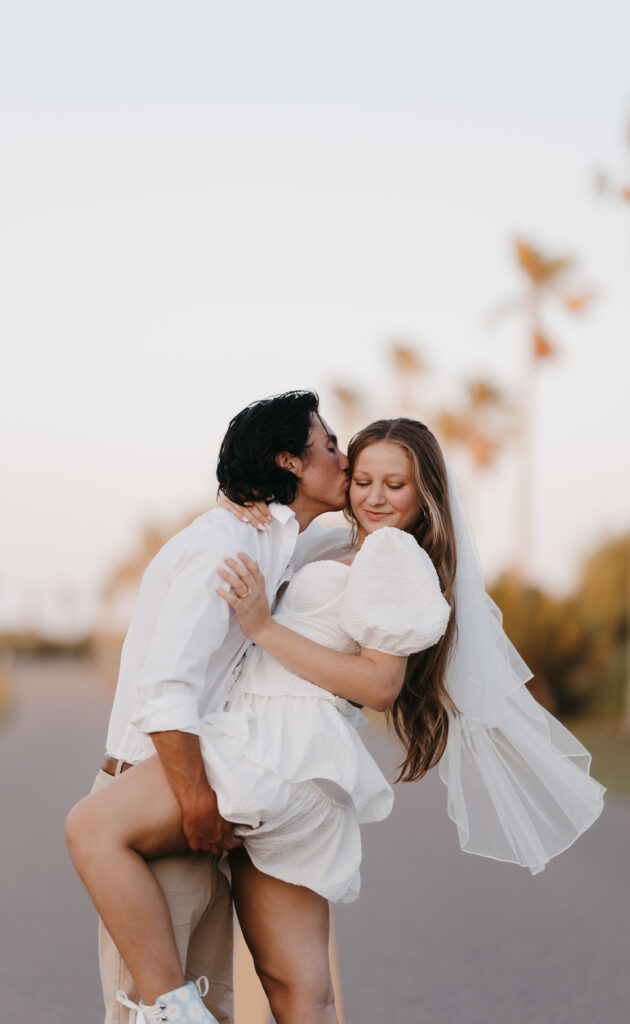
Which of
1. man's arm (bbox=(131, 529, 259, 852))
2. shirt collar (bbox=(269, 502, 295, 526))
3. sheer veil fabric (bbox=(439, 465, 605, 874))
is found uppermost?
shirt collar (bbox=(269, 502, 295, 526))

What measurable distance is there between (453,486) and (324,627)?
31.4 inches

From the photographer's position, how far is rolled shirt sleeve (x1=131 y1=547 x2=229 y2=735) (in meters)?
3.36

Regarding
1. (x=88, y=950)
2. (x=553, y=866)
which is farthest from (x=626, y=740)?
(x=88, y=950)

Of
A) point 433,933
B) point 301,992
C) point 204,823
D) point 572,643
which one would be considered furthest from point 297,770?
point 572,643

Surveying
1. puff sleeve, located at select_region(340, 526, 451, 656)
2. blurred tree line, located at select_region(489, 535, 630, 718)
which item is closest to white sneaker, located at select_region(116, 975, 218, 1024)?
puff sleeve, located at select_region(340, 526, 451, 656)

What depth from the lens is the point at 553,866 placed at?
32.2 feet

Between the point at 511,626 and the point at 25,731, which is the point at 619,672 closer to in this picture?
the point at 511,626

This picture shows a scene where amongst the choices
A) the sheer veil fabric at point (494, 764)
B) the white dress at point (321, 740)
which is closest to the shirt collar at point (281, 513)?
the white dress at point (321, 740)

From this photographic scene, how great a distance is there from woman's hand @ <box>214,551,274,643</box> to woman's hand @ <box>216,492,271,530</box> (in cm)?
23

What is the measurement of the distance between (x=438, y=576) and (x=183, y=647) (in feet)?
3.18

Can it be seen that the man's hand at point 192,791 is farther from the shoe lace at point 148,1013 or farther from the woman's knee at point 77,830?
the shoe lace at point 148,1013

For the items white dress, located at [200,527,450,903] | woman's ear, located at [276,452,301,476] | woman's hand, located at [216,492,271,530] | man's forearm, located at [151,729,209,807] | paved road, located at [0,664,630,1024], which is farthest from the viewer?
paved road, located at [0,664,630,1024]

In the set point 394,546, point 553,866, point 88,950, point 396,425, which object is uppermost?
point 396,425

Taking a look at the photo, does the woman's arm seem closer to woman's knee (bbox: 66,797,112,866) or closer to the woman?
the woman
